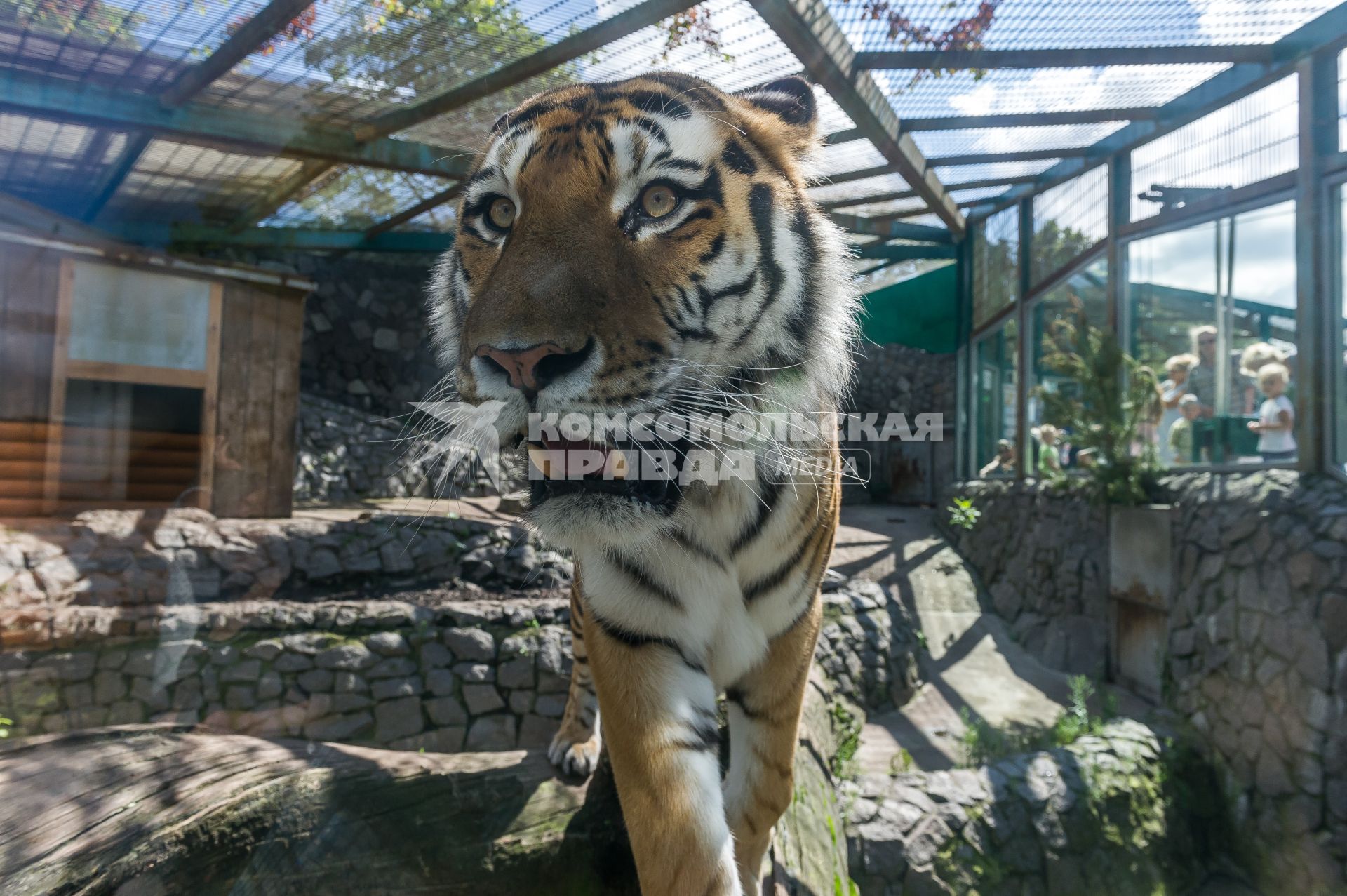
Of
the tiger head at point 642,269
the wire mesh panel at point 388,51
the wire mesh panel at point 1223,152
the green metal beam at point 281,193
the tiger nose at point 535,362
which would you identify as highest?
the wire mesh panel at point 1223,152

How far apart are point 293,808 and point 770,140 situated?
1704 millimetres

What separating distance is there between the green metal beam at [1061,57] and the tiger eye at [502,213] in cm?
244

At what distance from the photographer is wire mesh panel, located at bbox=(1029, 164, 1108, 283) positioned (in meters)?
5.70

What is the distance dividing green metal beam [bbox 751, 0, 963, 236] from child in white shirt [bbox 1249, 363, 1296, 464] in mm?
1999

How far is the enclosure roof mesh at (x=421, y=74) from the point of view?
2.52m

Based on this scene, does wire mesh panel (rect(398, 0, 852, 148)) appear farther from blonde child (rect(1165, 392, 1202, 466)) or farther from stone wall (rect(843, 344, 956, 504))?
blonde child (rect(1165, 392, 1202, 466))

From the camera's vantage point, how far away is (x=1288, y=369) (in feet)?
13.6

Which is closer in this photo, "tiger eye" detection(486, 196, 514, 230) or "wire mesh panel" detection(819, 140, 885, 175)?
"tiger eye" detection(486, 196, 514, 230)

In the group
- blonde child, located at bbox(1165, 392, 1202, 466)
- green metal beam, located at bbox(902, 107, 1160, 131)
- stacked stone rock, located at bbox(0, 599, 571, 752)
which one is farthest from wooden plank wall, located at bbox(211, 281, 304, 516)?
blonde child, located at bbox(1165, 392, 1202, 466)

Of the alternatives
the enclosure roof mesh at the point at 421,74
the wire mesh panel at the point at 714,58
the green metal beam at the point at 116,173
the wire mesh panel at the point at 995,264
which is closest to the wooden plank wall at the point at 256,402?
the enclosure roof mesh at the point at 421,74

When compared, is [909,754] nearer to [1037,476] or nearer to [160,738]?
[1037,476]

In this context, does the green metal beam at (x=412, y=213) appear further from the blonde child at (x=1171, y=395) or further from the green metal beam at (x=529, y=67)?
the blonde child at (x=1171, y=395)

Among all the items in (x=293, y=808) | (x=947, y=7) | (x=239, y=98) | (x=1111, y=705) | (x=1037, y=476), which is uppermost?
(x=947, y=7)

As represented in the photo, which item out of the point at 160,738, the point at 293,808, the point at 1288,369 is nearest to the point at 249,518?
the point at 160,738
